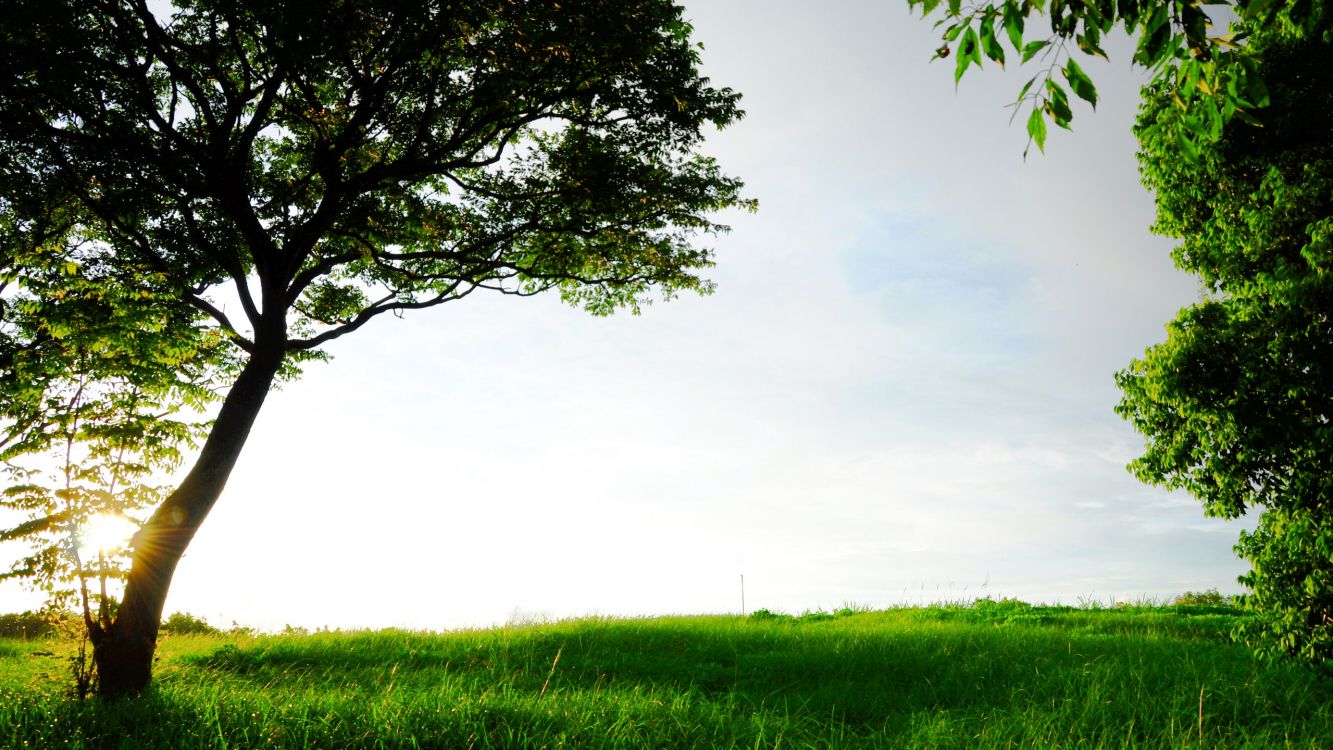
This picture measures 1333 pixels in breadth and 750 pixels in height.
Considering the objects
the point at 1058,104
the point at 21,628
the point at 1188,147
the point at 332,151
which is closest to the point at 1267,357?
the point at 1188,147

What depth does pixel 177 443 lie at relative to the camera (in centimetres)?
1049

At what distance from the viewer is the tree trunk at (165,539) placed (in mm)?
9094

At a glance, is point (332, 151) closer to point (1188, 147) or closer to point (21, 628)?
point (1188, 147)

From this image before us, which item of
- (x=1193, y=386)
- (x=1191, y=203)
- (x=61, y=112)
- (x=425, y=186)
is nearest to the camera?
(x=1193, y=386)

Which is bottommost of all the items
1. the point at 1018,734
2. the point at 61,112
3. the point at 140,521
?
the point at 1018,734

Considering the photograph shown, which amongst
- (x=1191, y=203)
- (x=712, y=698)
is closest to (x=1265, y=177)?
(x=1191, y=203)

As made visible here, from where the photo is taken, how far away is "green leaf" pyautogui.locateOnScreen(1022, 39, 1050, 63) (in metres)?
3.54

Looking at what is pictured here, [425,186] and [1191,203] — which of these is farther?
[425,186]

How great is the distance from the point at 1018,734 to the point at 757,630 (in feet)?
20.3

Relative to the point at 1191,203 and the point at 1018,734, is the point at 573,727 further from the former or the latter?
the point at 1191,203

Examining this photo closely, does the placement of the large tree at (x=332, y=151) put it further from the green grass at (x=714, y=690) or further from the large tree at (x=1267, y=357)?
the large tree at (x=1267, y=357)

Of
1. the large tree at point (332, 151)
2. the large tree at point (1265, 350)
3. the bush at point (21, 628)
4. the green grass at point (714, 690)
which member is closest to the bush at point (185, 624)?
the bush at point (21, 628)

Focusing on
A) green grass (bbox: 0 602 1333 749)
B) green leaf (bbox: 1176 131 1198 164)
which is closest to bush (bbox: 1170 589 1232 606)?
green grass (bbox: 0 602 1333 749)

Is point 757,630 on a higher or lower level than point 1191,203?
lower
